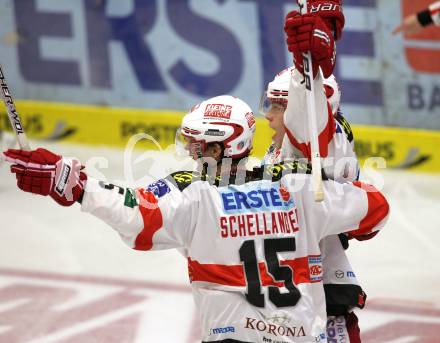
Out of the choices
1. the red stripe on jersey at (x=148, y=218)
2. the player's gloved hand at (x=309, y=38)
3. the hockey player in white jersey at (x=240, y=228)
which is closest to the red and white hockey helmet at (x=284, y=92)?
the player's gloved hand at (x=309, y=38)

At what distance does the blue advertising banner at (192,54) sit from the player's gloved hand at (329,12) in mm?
4207

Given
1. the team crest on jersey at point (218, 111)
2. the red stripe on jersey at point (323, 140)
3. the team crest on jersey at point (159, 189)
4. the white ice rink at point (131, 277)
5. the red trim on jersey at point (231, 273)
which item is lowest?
the white ice rink at point (131, 277)

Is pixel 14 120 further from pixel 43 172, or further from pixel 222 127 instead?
pixel 222 127

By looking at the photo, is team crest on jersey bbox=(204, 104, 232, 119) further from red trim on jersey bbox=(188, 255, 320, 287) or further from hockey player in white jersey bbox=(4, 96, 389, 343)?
red trim on jersey bbox=(188, 255, 320, 287)

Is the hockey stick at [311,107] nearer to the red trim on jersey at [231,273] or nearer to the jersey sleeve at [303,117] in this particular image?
the jersey sleeve at [303,117]

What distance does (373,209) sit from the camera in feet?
12.8

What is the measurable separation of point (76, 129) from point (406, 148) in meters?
2.82

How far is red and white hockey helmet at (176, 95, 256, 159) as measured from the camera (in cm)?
384

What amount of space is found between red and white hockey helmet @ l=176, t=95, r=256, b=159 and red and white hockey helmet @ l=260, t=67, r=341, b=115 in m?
0.51

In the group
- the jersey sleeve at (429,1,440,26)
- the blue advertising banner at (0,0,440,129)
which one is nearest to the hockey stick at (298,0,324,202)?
the jersey sleeve at (429,1,440,26)

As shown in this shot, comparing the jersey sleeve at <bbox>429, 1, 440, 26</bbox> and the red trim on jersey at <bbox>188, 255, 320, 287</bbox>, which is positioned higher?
the jersey sleeve at <bbox>429, 1, 440, 26</bbox>

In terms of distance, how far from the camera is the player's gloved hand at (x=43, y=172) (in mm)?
3373

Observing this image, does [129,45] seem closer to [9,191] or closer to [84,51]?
[84,51]

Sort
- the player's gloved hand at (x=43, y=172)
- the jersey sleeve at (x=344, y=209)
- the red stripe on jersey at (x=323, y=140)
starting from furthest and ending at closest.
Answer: the red stripe on jersey at (x=323, y=140), the jersey sleeve at (x=344, y=209), the player's gloved hand at (x=43, y=172)
